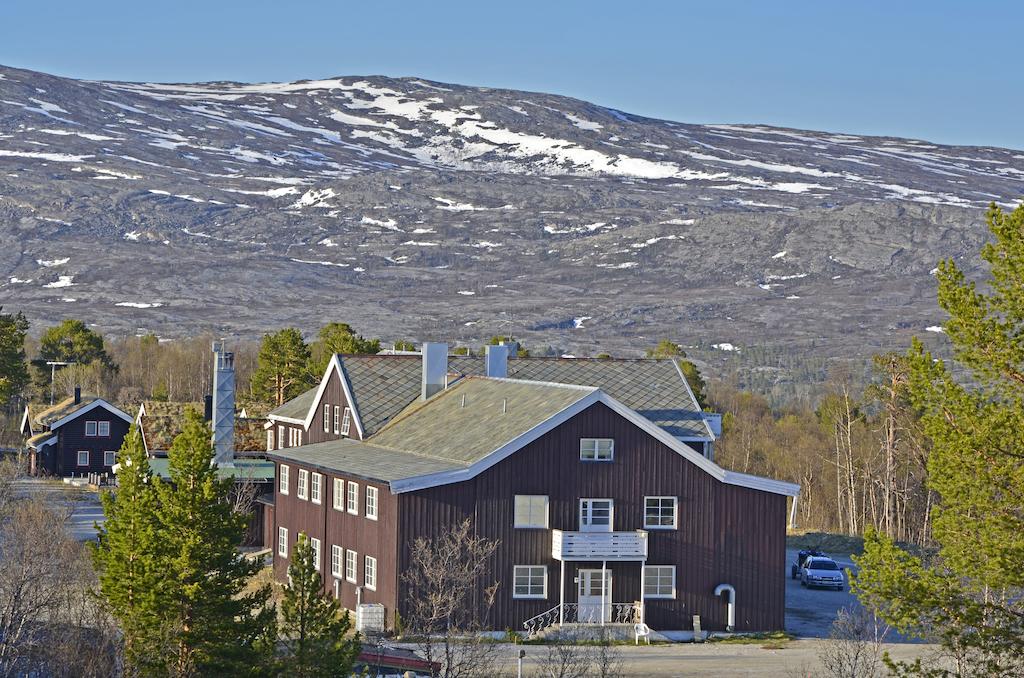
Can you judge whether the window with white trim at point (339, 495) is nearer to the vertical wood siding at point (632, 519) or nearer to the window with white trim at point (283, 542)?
the vertical wood siding at point (632, 519)

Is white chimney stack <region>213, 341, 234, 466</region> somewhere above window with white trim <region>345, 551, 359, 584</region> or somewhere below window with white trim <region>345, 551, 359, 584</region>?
above

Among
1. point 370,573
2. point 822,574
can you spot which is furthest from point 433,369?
point 822,574

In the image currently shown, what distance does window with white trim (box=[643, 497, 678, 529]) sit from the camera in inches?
1649

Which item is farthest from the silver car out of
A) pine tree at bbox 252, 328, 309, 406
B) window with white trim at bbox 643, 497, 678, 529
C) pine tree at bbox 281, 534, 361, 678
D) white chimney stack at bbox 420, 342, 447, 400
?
pine tree at bbox 252, 328, 309, 406

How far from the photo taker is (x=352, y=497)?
143ft

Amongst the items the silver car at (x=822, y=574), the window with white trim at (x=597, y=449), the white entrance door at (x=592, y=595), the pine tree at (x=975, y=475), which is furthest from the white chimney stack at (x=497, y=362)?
the pine tree at (x=975, y=475)

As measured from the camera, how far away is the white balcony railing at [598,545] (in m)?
41.0

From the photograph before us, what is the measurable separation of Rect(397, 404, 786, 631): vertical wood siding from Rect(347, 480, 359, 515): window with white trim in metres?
3.27

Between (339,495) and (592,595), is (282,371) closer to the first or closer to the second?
(339,495)

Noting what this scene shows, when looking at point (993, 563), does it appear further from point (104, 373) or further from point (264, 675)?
point (104, 373)

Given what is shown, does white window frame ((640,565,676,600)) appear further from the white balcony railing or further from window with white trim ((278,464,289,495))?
window with white trim ((278,464,289,495))

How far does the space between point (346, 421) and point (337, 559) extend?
23.8 ft

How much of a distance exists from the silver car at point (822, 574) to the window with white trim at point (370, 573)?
17.0m

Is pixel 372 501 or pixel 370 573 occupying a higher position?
pixel 372 501
